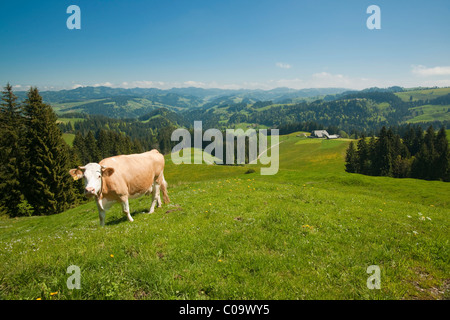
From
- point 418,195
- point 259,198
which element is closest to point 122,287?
point 259,198

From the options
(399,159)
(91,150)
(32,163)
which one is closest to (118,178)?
(32,163)

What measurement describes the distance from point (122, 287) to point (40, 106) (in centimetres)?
4330

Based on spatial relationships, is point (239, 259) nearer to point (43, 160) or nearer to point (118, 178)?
point (118, 178)

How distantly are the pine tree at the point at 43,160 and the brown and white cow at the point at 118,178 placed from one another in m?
32.1

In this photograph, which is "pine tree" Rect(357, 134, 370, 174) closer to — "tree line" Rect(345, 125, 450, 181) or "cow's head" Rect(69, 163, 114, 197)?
"tree line" Rect(345, 125, 450, 181)

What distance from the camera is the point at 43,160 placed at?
34.4 meters

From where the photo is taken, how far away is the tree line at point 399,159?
7588 cm

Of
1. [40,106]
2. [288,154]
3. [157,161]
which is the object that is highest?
[40,106]

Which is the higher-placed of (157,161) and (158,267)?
(157,161)

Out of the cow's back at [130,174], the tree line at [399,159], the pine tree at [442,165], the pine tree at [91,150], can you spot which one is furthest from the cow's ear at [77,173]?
the pine tree at [442,165]

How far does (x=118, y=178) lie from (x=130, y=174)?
2.63 feet
